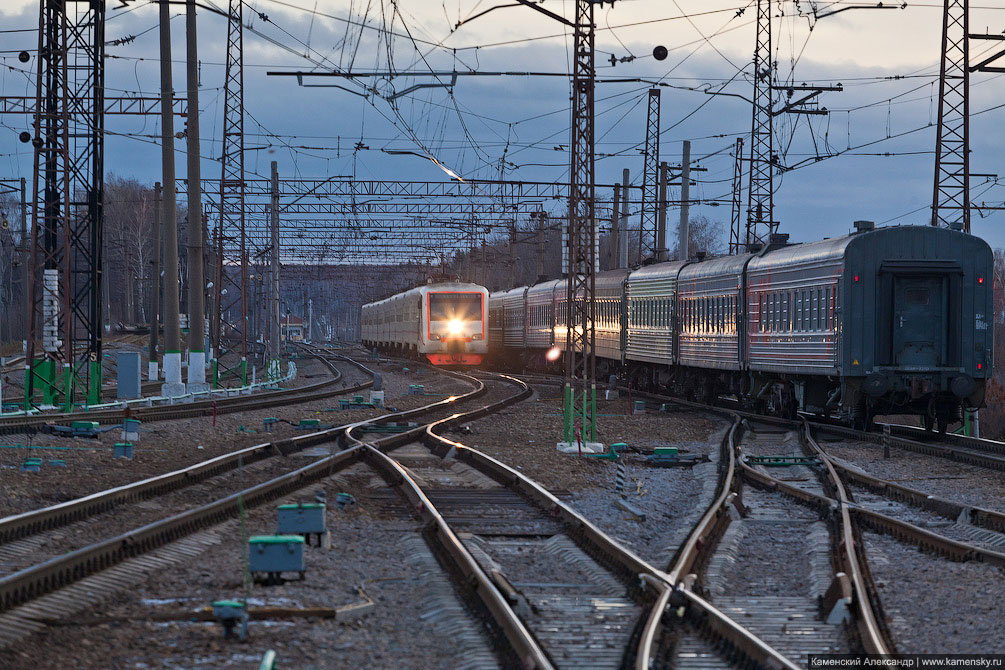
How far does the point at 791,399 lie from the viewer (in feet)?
82.5

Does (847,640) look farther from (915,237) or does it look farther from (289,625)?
(915,237)

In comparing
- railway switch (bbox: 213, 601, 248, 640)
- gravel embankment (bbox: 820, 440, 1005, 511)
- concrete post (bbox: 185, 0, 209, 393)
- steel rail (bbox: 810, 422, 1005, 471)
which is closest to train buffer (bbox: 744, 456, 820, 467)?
gravel embankment (bbox: 820, 440, 1005, 511)

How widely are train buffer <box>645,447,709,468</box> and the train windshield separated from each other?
33077 mm

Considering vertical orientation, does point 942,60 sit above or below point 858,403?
above

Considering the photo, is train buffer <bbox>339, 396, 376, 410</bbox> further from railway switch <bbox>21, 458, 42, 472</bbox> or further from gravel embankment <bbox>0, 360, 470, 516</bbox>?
railway switch <bbox>21, 458, 42, 472</bbox>

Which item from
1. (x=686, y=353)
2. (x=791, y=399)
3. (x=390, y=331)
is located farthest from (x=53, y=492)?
(x=390, y=331)

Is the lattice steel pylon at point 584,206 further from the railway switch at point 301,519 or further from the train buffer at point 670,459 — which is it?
the railway switch at point 301,519

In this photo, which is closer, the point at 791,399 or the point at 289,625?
the point at 289,625

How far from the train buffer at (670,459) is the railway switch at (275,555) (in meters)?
10.1

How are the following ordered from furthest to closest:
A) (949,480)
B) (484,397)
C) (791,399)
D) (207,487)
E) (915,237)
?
(484,397) < (791,399) < (915,237) < (949,480) < (207,487)

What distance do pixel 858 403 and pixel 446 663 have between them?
16900 mm

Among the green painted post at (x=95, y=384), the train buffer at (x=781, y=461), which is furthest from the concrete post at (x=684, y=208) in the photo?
the train buffer at (x=781, y=461)

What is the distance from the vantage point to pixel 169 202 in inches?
1219

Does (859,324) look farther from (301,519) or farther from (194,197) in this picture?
(194,197)
